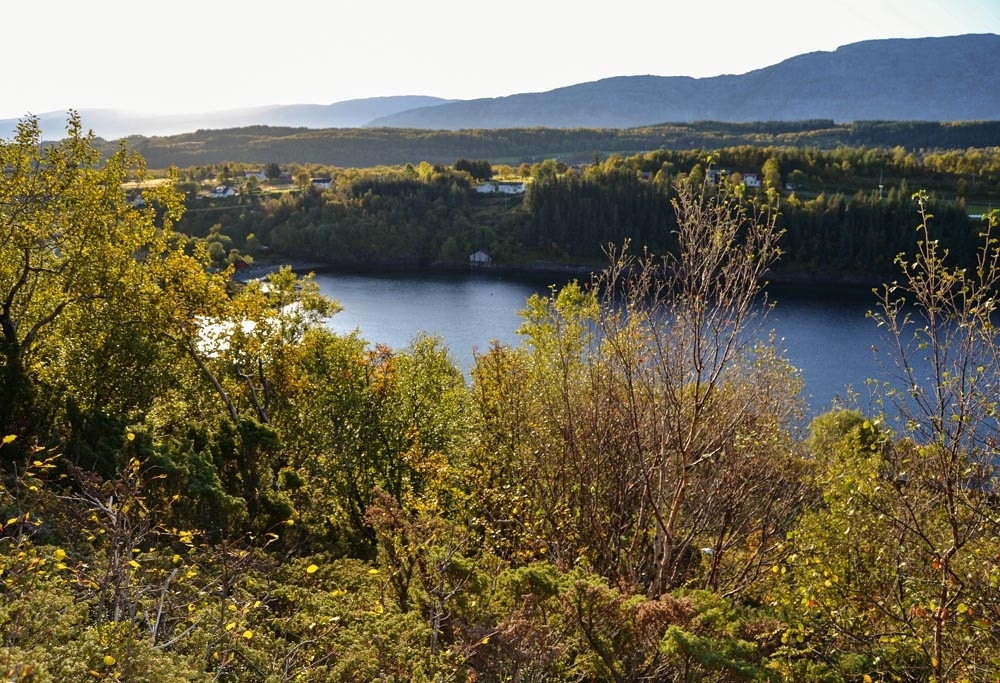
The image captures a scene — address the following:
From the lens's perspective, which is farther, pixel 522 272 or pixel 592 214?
pixel 592 214

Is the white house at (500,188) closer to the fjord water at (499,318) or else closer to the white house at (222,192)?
the fjord water at (499,318)

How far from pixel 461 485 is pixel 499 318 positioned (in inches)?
2074

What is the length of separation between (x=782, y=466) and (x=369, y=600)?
24.0 feet

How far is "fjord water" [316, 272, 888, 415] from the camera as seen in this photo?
4991 centimetres

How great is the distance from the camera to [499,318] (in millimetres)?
66938

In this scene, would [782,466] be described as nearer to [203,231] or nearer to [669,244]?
[669,244]

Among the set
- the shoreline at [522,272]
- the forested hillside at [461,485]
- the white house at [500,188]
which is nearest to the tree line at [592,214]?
the shoreline at [522,272]

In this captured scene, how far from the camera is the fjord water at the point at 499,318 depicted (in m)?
49.9

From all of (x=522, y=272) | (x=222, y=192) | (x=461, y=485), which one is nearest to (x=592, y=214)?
(x=522, y=272)

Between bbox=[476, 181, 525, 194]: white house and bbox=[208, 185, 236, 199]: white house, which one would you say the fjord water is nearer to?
bbox=[476, 181, 525, 194]: white house

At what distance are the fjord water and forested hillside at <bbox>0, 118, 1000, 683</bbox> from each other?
78.5 ft

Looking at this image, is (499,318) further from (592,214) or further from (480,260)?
(592,214)

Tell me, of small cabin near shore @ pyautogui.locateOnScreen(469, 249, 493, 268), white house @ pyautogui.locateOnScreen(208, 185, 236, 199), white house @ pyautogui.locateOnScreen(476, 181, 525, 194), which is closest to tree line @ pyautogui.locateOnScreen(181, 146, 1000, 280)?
small cabin near shore @ pyautogui.locateOnScreen(469, 249, 493, 268)

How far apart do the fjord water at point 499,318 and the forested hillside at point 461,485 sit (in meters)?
23.9
